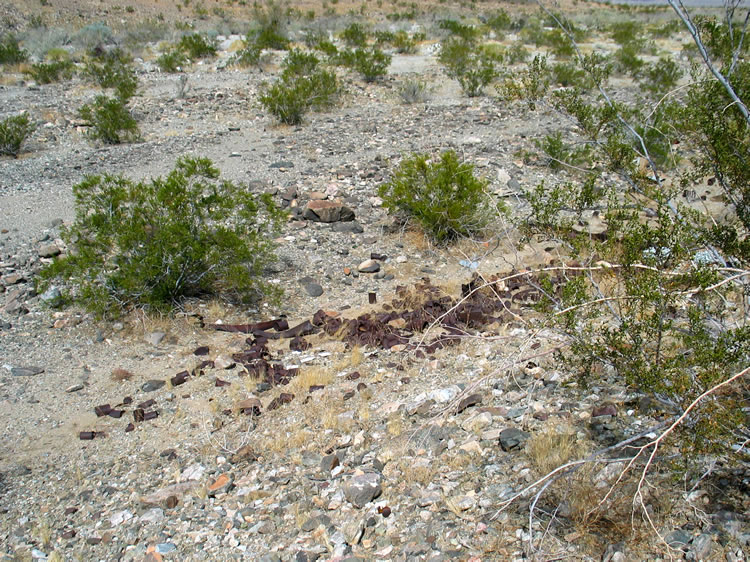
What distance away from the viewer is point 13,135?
10.5 m

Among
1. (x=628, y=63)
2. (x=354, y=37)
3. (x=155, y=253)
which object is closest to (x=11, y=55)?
(x=354, y=37)

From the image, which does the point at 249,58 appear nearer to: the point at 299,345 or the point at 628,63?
the point at 628,63

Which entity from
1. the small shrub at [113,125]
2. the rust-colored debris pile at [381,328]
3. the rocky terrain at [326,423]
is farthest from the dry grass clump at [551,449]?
the small shrub at [113,125]

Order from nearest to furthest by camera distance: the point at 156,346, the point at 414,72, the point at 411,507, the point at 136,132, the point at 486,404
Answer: the point at 411,507, the point at 486,404, the point at 156,346, the point at 136,132, the point at 414,72

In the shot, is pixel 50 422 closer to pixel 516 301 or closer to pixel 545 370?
pixel 545 370

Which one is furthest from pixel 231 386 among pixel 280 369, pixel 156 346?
pixel 156 346

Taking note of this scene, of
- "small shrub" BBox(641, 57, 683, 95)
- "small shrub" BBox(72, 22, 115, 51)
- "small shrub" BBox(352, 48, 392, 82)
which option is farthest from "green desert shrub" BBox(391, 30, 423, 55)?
"small shrub" BBox(72, 22, 115, 51)

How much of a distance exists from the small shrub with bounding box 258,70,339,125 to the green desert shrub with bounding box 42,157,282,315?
574cm

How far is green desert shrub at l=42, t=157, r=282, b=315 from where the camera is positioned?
217 inches

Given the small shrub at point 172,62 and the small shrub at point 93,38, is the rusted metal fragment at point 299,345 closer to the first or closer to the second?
the small shrub at point 172,62

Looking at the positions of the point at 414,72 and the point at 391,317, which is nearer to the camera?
the point at 391,317

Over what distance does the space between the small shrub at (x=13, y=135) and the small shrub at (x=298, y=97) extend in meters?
4.10

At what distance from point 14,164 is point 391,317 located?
757 centimetres

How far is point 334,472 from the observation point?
3.57 metres
